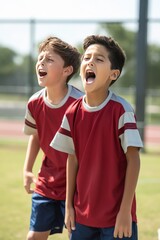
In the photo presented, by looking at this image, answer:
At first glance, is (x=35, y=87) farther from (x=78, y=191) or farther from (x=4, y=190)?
(x=78, y=191)

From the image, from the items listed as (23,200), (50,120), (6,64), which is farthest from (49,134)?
(6,64)

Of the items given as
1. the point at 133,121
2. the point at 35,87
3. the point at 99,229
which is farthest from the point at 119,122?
the point at 35,87

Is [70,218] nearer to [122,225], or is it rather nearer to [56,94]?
[122,225]

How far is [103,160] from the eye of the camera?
2.54 metres

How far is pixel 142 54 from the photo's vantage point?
33.9 feet

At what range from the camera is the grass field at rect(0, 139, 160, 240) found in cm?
443

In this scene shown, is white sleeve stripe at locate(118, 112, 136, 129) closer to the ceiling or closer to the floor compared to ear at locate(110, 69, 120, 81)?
closer to the floor

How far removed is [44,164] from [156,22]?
25.2ft

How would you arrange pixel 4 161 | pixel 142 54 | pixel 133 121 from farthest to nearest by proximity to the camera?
1. pixel 142 54
2. pixel 4 161
3. pixel 133 121

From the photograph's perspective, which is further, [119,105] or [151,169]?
[151,169]

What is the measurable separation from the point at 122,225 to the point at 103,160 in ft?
1.08

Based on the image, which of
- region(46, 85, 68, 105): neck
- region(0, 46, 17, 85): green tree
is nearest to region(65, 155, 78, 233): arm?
region(46, 85, 68, 105): neck

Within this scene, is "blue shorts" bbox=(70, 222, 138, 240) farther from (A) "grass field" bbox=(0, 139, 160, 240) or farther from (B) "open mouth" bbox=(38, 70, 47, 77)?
(A) "grass field" bbox=(0, 139, 160, 240)

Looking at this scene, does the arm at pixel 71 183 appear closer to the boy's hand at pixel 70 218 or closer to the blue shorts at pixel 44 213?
the boy's hand at pixel 70 218
